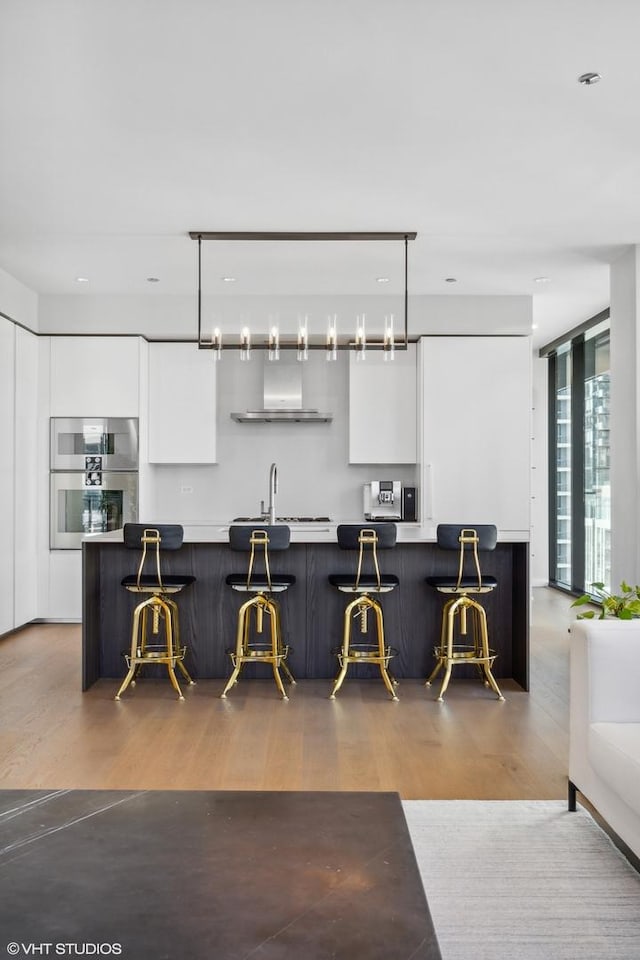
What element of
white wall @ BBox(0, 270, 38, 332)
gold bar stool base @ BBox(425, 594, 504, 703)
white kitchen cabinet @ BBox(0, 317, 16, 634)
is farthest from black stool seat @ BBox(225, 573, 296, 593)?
white wall @ BBox(0, 270, 38, 332)

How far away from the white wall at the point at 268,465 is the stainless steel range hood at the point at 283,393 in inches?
9.8

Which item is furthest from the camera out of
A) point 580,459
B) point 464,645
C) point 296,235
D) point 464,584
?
point 580,459

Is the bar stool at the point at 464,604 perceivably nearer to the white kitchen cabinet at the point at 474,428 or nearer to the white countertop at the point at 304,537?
the white countertop at the point at 304,537

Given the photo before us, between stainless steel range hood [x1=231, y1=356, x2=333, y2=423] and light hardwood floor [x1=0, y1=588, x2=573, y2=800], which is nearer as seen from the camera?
light hardwood floor [x1=0, y1=588, x2=573, y2=800]

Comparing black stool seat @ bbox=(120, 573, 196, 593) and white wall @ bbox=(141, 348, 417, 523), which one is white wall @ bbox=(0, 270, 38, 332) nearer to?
white wall @ bbox=(141, 348, 417, 523)

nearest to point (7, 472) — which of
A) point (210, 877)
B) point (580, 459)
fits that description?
point (210, 877)

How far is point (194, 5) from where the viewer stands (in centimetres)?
281

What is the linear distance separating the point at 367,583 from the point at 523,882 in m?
2.45

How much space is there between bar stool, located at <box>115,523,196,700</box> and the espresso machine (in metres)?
2.72

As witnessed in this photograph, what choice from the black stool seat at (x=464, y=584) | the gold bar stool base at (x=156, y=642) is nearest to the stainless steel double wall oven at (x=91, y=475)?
the gold bar stool base at (x=156, y=642)

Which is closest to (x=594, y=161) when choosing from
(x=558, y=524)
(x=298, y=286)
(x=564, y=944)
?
(x=298, y=286)

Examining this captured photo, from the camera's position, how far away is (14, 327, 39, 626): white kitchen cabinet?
21.5 ft

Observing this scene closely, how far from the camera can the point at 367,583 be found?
189 inches

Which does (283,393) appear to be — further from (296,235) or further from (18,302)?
(18,302)
